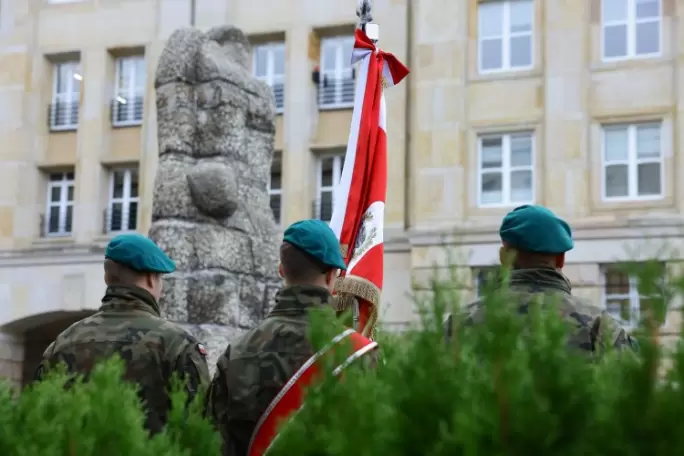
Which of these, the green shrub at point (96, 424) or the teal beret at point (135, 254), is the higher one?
the teal beret at point (135, 254)

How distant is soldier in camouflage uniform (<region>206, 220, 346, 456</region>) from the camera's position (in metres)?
3.41

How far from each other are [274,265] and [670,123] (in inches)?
441

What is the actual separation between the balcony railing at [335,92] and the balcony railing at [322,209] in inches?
70.0

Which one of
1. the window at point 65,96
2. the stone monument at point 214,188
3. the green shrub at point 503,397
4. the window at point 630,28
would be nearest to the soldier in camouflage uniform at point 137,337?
the green shrub at point 503,397

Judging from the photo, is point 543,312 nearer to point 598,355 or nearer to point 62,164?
point 598,355

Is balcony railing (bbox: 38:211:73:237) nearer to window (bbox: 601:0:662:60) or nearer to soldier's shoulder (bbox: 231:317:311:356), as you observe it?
window (bbox: 601:0:662:60)

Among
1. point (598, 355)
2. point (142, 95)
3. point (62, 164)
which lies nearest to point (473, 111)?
point (142, 95)

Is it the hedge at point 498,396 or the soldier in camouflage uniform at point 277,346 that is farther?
the soldier in camouflage uniform at point 277,346

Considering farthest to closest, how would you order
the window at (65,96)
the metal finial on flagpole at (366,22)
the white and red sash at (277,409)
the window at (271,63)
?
1. the window at (65,96)
2. the window at (271,63)
3. the metal finial on flagpole at (366,22)
4. the white and red sash at (277,409)

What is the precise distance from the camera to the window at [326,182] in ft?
63.4

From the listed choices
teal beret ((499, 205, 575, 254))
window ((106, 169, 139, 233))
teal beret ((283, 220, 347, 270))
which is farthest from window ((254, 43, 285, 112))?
teal beret ((283, 220, 347, 270))

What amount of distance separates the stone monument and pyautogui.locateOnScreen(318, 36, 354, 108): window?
38.1 feet

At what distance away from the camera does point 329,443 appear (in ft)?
4.86

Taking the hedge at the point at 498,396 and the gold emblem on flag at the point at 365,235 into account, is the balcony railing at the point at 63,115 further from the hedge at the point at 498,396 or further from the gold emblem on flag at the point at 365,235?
the hedge at the point at 498,396
